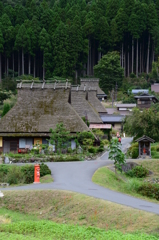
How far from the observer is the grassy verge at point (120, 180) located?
67.9 ft

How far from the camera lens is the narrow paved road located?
17.1m

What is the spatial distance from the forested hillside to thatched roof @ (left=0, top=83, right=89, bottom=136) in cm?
3337

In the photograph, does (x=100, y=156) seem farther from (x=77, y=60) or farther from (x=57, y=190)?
(x=77, y=60)

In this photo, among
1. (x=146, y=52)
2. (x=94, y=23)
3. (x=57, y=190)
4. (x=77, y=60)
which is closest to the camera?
(x=57, y=190)

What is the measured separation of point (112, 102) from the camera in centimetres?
6612

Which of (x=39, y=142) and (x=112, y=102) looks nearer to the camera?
(x=39, y=142)

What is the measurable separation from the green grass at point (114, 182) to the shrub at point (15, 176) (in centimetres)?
376

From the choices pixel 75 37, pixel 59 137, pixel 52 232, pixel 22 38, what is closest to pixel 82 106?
pixel 59 137

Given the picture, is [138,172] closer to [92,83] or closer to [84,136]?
[84,136]

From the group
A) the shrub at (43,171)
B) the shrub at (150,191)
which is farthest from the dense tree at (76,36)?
the shrub at (150,191)

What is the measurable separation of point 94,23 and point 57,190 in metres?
64.8

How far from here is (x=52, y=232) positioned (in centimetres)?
1478

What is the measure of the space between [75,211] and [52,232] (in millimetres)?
2134

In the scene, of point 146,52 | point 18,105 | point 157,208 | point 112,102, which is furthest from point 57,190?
point 146,52
